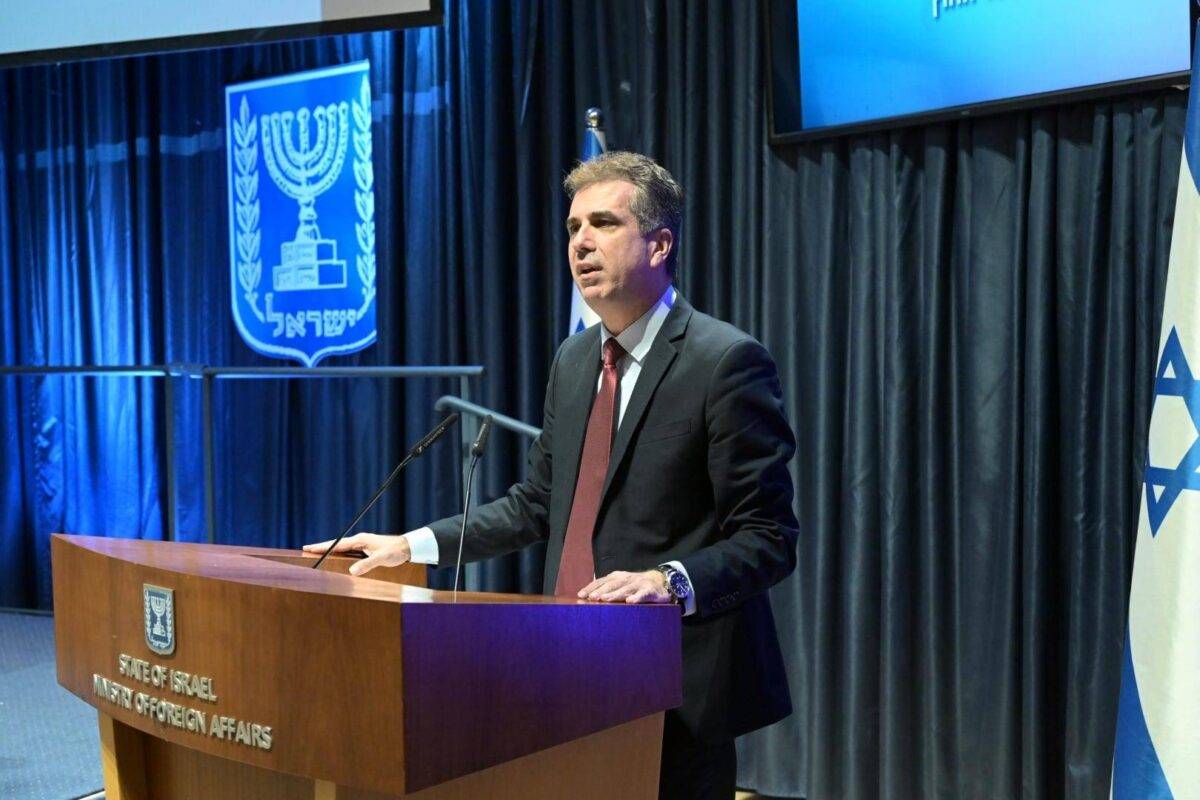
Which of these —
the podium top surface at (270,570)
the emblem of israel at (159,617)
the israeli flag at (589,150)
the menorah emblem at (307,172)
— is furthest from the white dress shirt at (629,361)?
the menorah emblem at (307,172)

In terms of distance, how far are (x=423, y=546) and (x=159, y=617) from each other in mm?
546

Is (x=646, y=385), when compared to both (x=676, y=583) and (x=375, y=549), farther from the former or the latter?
(x=375, y=549)

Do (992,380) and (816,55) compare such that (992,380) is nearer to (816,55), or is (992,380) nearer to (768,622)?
(816,55)

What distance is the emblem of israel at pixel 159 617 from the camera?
4.14 ft

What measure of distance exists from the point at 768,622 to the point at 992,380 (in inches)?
66.6

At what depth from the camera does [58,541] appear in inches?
60.4

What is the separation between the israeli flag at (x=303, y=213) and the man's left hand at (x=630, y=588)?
3280mm

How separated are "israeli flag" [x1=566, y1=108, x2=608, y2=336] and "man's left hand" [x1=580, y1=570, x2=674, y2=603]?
200cm

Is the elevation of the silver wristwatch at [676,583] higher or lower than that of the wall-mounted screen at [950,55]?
lower

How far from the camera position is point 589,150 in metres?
3.59

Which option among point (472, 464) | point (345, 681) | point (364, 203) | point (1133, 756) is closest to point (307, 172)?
point (364, 203)

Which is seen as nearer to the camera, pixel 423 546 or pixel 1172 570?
pixel 423 546

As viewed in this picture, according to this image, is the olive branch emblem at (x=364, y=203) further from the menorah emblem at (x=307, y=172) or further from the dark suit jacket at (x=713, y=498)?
the dark suit jacket at (x=713, y=498)

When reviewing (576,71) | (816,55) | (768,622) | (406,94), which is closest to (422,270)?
(406,94)
